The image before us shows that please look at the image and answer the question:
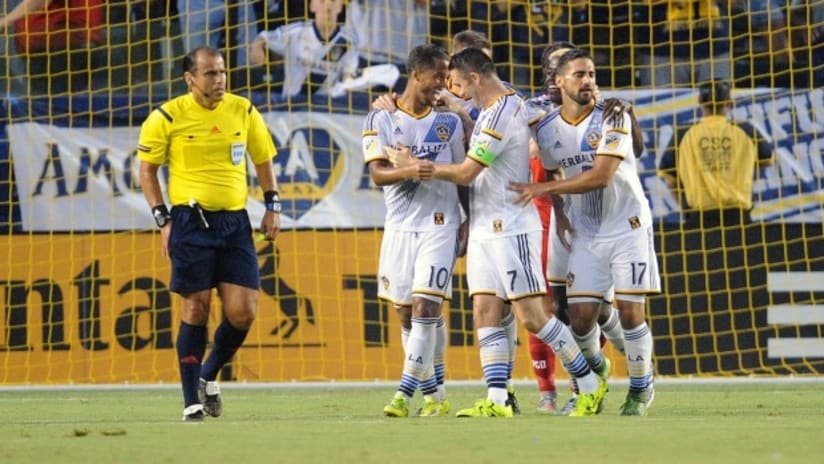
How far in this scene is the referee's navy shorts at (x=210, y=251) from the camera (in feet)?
30.1

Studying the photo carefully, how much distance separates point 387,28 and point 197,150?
5.99 metres

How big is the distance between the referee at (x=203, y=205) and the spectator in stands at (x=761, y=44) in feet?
21.4

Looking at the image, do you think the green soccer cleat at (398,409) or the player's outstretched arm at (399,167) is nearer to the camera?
the player's outstretched arm at (399,167)

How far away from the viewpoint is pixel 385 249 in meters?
9.78

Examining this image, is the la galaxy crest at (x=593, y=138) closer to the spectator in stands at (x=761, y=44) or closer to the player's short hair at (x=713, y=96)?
the player's short hair at (x=713, y=96)

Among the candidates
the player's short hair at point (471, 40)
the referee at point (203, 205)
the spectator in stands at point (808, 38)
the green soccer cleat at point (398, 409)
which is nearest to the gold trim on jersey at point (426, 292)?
the green soccer cleat at point (398, 409)

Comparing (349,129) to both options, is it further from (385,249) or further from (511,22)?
(385,249)

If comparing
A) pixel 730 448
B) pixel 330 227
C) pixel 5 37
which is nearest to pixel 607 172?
pixel 730 448

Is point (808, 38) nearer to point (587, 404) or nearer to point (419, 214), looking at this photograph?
point (419, 214)

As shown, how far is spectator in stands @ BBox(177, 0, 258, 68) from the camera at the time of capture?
14.8 metres

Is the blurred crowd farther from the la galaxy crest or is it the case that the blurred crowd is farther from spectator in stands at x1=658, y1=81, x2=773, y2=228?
the la galaxy crest

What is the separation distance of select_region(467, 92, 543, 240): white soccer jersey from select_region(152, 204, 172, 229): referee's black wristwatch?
1.58m

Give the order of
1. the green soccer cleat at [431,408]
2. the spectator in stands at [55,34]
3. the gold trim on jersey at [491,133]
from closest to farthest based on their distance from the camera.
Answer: the gold trim on jersey at [491,133]
the green soccer cleat at [431,408]
the spectator in stands at [55,34]

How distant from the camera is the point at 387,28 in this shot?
15062 millimetres
